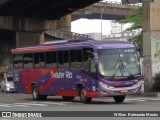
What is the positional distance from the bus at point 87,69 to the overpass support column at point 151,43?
22.1ft

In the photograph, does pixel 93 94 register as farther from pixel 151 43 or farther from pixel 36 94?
pixel 151 43

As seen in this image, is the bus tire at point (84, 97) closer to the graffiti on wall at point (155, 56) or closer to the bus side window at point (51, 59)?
the bus side window at point (51, 59)

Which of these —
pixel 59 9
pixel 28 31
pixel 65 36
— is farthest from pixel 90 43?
pixel 65 36

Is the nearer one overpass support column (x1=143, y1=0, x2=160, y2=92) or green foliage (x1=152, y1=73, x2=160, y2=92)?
green foliage (x1=152, y1=73, x2=160, y2=92)

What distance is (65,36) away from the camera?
78.2 metres

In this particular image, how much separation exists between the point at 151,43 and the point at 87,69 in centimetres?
1027

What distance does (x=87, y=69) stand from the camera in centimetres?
2756

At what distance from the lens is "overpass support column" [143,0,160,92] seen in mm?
36531

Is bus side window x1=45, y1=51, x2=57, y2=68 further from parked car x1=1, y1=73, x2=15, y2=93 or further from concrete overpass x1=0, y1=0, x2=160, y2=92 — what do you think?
parked car x1=1, y1=73, x2=15, y2=93

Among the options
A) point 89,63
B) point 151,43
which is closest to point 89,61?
point 89,63

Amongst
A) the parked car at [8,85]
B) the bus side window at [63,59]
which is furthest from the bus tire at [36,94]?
the parked car at [8,85]

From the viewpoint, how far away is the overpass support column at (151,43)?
36.5 meters

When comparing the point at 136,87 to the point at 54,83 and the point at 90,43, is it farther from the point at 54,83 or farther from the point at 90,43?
the point at 54,83

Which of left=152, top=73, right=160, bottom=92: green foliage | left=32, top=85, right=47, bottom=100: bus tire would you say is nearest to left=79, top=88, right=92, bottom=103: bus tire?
left=32, top=85, right=47, bottom=100: bus tire
